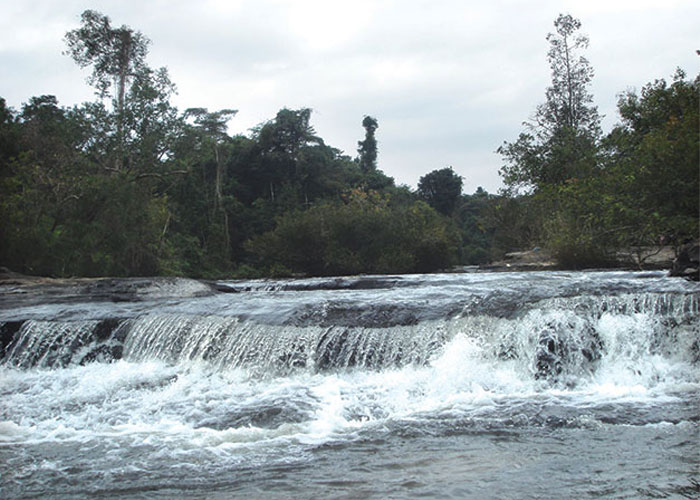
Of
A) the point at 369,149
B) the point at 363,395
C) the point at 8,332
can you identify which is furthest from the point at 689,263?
the point at 369,149

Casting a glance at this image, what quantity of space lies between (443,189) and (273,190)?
16.3 meters

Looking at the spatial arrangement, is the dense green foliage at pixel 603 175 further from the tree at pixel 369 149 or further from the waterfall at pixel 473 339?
the tree at pixel 369 149

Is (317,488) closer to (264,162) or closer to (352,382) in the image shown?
(352,382)

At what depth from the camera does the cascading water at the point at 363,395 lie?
13.0ft

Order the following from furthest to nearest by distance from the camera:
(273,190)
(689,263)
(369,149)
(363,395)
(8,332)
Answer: (369,149), (273,190), (689,263), (8,332), (363,395)

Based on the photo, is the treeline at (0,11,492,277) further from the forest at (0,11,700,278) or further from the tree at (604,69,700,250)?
the tree at (604,69,700,250)

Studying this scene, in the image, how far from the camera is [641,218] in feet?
39.1

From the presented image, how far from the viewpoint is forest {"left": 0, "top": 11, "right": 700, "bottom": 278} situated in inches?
533

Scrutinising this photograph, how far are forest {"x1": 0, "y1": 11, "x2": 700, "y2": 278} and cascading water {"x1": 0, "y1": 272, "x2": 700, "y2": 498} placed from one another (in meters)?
4.02

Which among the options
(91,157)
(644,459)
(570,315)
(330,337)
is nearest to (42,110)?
(91,157)

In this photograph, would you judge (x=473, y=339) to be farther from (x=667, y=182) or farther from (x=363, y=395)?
(x=667, y=182)

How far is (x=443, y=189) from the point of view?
47.9 meters

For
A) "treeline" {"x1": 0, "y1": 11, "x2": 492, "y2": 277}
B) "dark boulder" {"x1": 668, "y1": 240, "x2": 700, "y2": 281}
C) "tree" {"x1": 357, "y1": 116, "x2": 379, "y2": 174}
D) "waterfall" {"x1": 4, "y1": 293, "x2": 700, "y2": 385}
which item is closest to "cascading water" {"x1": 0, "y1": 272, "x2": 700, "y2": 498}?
"waterfall" {"x1": 4, "y1": 293, "x2": 700, "y2": 385}

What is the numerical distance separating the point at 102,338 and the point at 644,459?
758 centimetres
